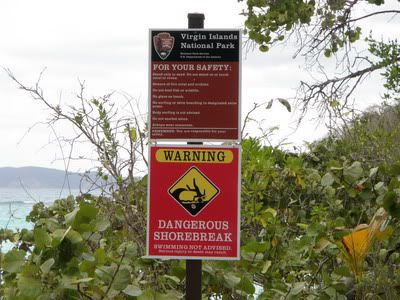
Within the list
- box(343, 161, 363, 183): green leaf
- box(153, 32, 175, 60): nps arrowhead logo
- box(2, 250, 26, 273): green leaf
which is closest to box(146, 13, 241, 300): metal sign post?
box(153, 32, 175, 60): nps arrowhead logo

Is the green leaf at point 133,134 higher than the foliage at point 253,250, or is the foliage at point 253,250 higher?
the green leaf at point 133,134

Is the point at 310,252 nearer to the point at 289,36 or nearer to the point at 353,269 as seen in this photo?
the point at 353,269

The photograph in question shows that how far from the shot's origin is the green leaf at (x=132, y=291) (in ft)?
14.6

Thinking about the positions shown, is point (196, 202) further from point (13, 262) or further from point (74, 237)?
point (13, 262)

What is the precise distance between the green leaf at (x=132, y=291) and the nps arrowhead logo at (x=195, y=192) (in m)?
0.49

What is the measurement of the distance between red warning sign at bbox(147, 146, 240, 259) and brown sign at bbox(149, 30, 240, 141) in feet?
0.32

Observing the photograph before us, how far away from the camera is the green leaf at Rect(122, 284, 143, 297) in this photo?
444 cm

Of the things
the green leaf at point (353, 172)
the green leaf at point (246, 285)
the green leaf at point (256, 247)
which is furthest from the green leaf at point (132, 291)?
the green leaf at point (353, 172)

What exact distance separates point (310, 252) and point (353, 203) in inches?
54.8

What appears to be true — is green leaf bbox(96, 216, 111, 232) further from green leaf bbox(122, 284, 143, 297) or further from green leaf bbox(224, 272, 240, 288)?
green leaf bbox(224, 272, 240, 288)

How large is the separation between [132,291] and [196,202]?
22.6 inches

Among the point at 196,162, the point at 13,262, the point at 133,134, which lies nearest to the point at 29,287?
the point at 13,262

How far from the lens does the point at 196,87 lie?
14.3 ft

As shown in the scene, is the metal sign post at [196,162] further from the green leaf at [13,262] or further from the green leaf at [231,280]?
the green leaf at [13,262]
